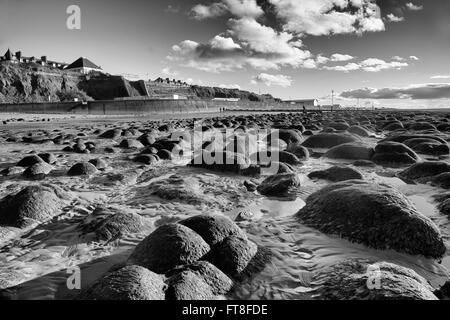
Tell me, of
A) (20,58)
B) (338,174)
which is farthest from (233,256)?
(20,58)

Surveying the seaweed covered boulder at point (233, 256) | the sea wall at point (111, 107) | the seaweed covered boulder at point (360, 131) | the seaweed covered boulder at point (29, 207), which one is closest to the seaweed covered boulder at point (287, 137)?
the seaweed covered boulder at point (360, 131)

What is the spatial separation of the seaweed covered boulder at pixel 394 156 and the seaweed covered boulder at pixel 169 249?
A: 22.6ft

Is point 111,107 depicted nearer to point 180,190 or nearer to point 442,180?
point 180,190

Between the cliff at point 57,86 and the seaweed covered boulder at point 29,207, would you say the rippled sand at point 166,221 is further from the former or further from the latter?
the cliff at point 57,86

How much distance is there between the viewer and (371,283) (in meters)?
2.46

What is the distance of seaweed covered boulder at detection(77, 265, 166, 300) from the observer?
222 cm

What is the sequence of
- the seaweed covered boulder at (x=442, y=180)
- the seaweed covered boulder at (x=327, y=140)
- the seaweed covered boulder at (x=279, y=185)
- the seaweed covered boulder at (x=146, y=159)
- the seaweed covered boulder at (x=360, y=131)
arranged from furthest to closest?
the seaweed covered boulder at (x=360, y=131) → the seaweed covered boulder at (x=327, y=140) → the seaweed covered boulder at (x=146, y=159) → the seaweed covered boulder at (x=442, y=180) → the seaweed covered boulder at (x=279, y=185)

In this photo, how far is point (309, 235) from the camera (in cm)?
391

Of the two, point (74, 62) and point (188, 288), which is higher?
point (74, 62)

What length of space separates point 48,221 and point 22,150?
7.51 meters

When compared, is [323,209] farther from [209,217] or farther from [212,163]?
[212,163]

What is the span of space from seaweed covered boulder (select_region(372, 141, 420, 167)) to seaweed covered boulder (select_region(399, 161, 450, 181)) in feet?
4.74

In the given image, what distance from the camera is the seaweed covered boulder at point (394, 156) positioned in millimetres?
8312

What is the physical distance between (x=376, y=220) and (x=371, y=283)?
136cm
